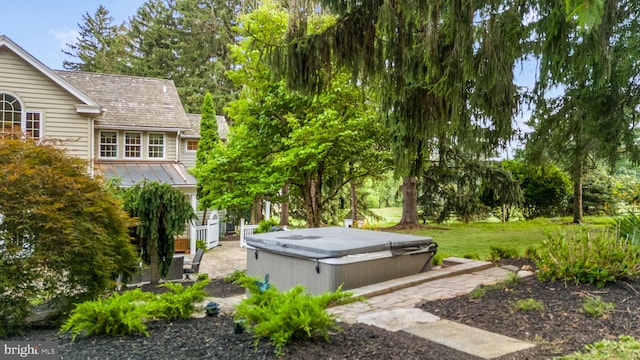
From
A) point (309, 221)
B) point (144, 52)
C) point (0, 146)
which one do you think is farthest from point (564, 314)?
point (144, 52)

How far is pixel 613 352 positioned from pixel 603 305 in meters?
1.08

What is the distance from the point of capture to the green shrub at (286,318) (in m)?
2.78

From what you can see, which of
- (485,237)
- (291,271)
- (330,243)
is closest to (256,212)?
(485,237)

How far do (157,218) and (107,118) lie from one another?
738 centimetres

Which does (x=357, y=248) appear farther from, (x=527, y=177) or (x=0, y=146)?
(x=527, y=177)

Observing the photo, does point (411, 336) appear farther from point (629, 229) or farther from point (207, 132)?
point (207, 132)

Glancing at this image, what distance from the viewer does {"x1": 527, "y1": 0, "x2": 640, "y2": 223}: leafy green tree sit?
466cm

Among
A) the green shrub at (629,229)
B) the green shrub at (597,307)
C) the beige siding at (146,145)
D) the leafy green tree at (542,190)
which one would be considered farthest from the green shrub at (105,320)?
the leafy green tree at (542,190)

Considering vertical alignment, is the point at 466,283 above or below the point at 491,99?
below

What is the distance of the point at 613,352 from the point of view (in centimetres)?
282

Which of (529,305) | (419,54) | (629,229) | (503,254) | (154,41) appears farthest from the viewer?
(154,41)

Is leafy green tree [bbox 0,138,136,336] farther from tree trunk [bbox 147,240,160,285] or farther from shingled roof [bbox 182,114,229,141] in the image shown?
shingled roof [bbox 182,114,229,141]

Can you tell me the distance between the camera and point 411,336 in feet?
11.1

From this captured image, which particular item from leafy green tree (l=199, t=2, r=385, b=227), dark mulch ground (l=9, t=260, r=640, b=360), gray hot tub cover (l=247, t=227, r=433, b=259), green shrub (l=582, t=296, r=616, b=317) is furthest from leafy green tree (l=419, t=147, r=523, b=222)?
green shrub (l=582, t=296, r=616, b=317)
